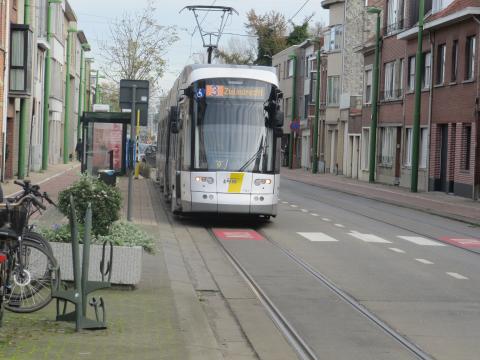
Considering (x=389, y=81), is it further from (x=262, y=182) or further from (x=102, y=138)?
(x=262, y=182)

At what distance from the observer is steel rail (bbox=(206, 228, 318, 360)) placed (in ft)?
28.6

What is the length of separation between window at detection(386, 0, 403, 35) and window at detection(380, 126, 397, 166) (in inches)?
203

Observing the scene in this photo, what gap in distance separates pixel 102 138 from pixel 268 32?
63.4 m

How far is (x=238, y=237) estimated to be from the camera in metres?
19.8

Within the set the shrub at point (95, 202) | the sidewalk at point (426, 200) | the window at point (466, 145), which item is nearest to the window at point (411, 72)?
the sidewalk at point (426, 200)

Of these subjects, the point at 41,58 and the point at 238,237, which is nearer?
the point at 238,237

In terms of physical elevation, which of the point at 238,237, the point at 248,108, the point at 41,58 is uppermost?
the point at 41,58

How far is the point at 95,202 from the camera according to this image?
38.7ft

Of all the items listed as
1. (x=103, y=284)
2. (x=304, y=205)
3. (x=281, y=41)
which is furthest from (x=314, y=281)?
(x=281, y=41)

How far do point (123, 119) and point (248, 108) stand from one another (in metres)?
18.7

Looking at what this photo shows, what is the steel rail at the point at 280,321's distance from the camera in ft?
28.6

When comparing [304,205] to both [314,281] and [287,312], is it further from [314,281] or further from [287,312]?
[287,312]

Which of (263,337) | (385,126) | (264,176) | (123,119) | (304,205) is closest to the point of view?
(263,337)

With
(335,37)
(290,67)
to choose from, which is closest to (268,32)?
(290,67)
